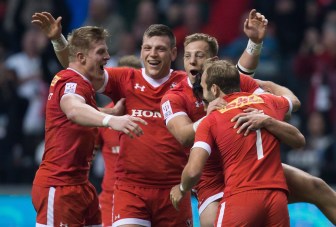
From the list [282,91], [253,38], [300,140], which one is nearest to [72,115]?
[300,140]

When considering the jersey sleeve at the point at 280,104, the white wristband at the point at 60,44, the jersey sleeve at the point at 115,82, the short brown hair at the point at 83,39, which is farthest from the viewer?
the white wristband at the point at 60,44

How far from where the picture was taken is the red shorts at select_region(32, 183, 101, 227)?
8008 mm

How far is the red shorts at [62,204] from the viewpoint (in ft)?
26.3

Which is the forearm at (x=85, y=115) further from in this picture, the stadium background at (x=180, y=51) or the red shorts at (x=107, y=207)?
the stadium background at (x=180, y=51)

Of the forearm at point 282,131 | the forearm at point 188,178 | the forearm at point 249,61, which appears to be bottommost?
the forearm at point 188,178

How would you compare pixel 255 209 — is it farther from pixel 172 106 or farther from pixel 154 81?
pixel 154 81

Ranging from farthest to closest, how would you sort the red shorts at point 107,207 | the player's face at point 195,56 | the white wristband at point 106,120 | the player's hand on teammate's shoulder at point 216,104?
the red shorts at point 107,207 → the player's face at point 195,56 → the player's hand on teammate's shoulder at point 216,104 → the white wristband at point 106,120

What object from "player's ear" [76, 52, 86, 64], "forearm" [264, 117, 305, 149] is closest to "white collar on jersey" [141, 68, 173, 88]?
"player's ear" [76, 52, 86, 64]

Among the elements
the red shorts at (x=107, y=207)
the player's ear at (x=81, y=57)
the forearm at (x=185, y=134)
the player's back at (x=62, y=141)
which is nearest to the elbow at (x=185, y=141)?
the forearm at (x=185, y=134)

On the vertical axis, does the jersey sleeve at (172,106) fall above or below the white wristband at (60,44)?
below

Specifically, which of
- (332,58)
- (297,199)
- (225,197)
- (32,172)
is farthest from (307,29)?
(225,197)

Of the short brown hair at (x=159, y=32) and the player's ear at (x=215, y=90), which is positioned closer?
the player's ear at (x=215, y=90)

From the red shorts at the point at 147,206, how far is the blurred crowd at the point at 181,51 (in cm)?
562

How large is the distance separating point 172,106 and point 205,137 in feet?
2.85
